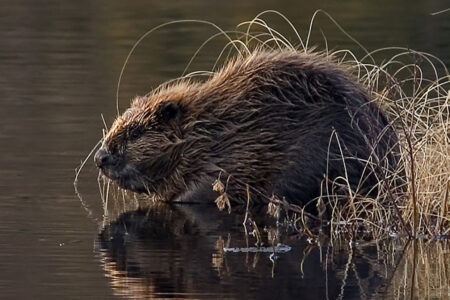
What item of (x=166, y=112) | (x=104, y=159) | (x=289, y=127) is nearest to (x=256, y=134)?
(x=289, y=127)

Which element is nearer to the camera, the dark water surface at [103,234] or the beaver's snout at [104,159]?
the dark water surface at [103,234]

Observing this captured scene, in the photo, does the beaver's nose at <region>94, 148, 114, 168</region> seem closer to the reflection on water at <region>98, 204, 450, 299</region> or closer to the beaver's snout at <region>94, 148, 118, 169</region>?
the beaver's snout at <region>94, 148, 118, 169</region>

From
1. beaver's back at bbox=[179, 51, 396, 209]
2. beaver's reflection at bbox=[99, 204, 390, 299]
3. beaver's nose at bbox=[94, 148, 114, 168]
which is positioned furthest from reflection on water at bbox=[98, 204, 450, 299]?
beaver's nose at bbox=[94, 148, 114, 168]

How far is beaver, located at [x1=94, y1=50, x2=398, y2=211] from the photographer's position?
9.31 m

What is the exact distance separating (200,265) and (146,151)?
2369 millimetres

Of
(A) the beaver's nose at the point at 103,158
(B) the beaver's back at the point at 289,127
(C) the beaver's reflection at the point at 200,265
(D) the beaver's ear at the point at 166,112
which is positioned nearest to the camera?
(C) the beaver's reflection at the point at 200,265

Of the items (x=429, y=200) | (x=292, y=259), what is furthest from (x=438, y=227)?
(x=292, y=259)

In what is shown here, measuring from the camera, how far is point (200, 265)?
7504 millimetres

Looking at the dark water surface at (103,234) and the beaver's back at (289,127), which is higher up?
the beaver's back at (289,127)

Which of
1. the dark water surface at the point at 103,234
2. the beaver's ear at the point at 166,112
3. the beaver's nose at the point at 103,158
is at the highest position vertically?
the beaver's ear at the point at 166,112

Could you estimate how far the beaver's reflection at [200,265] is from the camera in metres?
6.93

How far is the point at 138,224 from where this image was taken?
8875 mm

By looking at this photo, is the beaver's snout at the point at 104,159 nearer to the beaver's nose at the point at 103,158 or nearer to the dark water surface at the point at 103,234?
the beaver's nose at the point at 103,158

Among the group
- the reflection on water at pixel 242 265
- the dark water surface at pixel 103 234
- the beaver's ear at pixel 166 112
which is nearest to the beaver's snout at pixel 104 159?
the dark water surface at pixel 103 234
